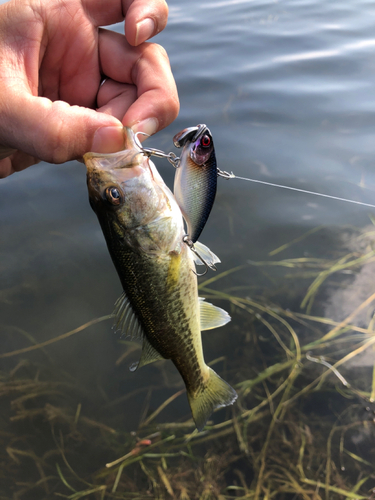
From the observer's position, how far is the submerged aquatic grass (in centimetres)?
295

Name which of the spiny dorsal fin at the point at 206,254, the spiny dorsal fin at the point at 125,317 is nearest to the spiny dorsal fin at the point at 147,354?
the spiny dorsal fin at the point at 125,317

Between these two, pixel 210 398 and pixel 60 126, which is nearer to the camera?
pixel 60 126

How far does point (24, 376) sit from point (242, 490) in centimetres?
204

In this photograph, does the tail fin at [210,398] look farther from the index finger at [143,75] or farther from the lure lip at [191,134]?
the index finger at [143,75]

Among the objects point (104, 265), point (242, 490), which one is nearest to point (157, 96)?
point (104, 265)

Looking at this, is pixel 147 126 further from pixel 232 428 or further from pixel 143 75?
pixel 232 428

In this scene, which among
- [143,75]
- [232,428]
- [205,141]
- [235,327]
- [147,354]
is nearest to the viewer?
[205,141]

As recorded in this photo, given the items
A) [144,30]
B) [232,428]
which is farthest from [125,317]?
[144,30]

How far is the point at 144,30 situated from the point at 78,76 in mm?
664

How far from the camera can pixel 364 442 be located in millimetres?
2973

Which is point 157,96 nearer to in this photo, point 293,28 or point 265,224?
point 265,224

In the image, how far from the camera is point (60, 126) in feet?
6.19

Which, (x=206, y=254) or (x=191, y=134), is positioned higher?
(x=191, y=134)

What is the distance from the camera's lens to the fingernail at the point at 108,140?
1.87m
